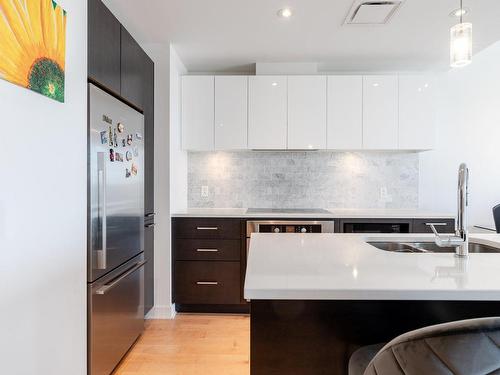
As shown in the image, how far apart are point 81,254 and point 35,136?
2.10 feet

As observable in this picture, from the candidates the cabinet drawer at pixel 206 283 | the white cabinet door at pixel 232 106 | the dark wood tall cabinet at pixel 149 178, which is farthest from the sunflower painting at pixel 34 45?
the cabinet drawer at pixel 206 283

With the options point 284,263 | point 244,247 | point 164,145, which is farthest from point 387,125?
point 284,263

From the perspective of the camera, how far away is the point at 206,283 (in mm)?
2945

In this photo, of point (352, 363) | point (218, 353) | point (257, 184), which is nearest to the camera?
point (352, 363)

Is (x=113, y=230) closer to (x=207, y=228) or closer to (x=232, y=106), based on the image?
(x=207, y=228)

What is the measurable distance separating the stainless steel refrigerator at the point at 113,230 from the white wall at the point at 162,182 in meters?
0.36

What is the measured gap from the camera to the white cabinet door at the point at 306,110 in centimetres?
317

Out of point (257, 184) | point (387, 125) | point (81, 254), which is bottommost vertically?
point (81, 254)

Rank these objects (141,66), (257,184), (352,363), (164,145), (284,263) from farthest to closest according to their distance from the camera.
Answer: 1. (257,184)
2. (164,145)
3. (141,66)
4. (284,263)
5. (352,363)

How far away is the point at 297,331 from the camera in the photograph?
3.44 feet

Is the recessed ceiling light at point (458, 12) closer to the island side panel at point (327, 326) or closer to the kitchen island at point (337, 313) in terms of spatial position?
the kitchen island at point (337, 313)

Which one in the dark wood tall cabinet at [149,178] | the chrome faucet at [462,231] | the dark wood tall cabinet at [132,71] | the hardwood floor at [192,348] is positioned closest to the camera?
the chrome faucet at [462,231]

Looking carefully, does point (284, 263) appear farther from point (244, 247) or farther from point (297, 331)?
point (244, 247)

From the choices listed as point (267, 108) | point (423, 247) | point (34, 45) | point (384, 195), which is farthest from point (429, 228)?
point (34, 45)
